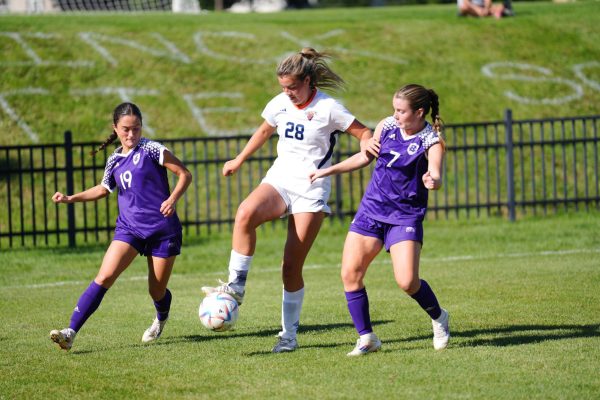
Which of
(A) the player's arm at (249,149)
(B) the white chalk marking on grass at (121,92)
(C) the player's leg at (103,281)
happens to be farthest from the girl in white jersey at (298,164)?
(B) the white chalk marking on grass at (121,92)

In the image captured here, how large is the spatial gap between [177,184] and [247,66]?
14883mm

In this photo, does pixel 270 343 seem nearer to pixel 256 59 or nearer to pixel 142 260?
pixel 142 260

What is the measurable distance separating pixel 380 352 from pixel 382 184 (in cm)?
126

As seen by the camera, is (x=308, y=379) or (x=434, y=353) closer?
(x=308, y=379)

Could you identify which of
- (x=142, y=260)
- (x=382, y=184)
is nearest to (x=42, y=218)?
(x=142, y=260)

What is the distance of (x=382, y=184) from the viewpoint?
751cm

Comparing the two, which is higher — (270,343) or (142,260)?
(270,343)

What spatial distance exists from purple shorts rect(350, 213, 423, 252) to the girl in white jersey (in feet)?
1.46

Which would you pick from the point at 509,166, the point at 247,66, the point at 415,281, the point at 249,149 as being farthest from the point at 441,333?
the point at 247,66

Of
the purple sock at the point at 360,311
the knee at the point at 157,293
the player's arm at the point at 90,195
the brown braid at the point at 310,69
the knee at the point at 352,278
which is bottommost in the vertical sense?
the knee at the point at 157,293

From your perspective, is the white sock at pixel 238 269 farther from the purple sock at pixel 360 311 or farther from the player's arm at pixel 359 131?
the player's arm at pixel 359 131

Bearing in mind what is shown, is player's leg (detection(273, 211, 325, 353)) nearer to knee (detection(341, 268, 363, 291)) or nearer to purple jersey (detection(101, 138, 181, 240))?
knee (detection(341, 268, 363, 291))

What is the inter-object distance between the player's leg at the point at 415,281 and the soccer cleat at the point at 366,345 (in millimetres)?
437

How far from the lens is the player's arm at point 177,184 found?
7.93 m
